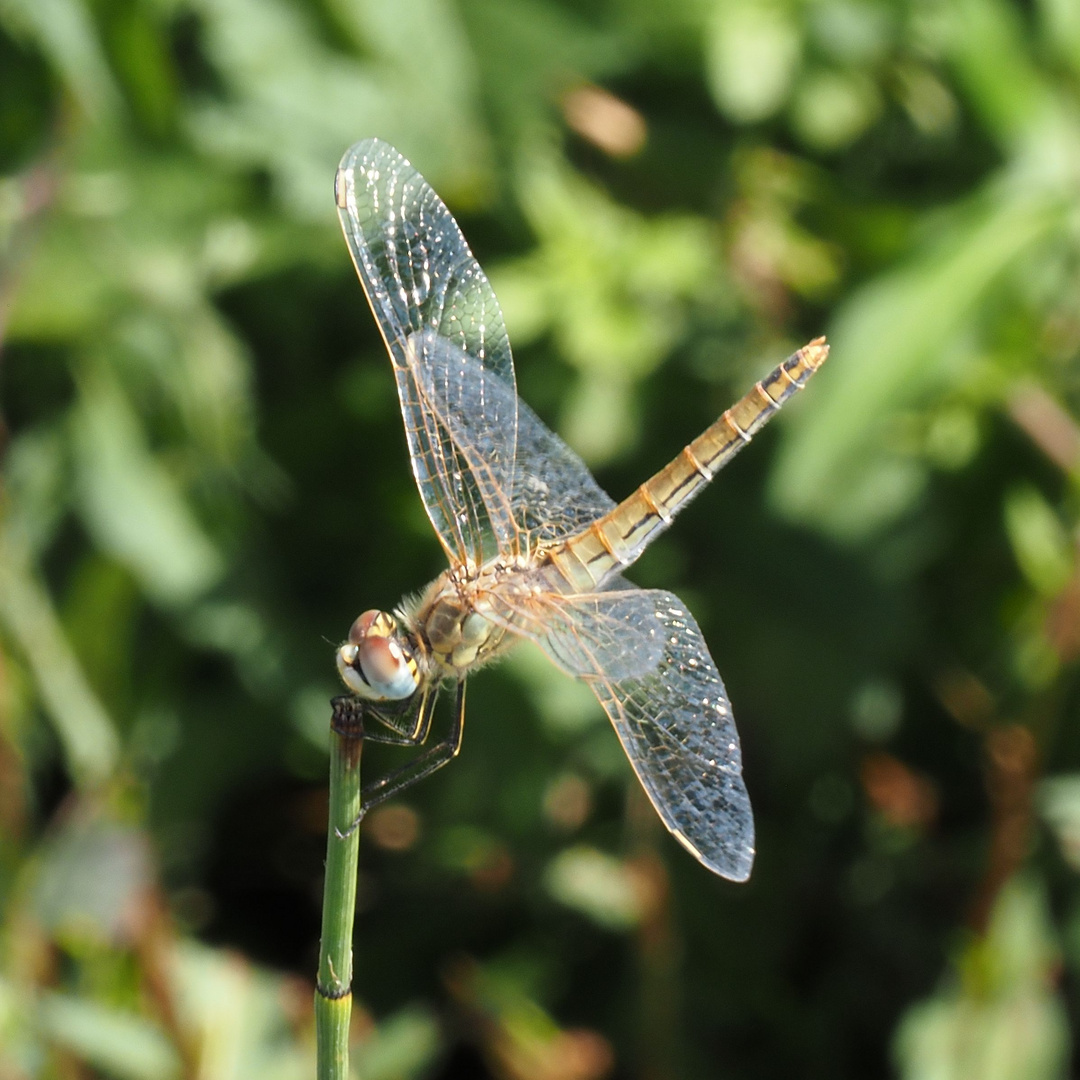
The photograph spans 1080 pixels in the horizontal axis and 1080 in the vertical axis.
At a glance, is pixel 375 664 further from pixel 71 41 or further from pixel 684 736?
pixel 71 41

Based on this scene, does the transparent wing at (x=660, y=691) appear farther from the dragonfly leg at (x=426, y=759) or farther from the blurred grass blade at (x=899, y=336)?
the blurred grass blade at (x=899, y=336)

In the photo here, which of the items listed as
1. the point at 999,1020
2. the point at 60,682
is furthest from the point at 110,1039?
the point at 999,1020

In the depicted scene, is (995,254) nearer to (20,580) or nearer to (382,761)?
(382,761)

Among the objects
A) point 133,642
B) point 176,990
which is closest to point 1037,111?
point 133,642

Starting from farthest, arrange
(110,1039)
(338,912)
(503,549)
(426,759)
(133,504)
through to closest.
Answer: (133,504)
(110,1039)
(503,549)
(426,759)
(338,912)

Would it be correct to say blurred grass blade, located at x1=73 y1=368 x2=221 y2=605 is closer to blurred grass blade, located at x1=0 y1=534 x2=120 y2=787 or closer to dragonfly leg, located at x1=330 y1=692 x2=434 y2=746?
blurred grass blade, located at x1=0 y1=534 x2=120 y2=787

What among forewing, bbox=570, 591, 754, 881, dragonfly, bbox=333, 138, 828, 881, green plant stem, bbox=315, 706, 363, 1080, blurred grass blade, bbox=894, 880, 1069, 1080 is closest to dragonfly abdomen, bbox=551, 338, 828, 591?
dragonfly, bbox=333, 138, 828, 881

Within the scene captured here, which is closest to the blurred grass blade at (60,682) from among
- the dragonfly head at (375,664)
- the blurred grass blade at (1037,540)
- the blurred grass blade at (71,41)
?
the blurred grass blade at (71,41)
